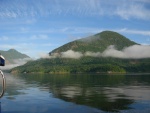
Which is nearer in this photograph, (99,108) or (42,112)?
(42,112)

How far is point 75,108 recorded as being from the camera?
32781 millimetres

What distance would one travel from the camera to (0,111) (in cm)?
2950

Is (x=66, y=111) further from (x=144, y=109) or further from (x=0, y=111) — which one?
(x=144, y=109)

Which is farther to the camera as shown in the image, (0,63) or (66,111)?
(66,111)

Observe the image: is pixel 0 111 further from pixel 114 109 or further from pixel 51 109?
pixel 114 109

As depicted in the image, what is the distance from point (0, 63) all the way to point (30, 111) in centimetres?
884

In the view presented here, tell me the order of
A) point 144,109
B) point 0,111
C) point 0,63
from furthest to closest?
point 144,109
point 0,111
point 0,63

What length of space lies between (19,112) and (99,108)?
1004cm

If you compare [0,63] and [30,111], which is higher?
[0,63]

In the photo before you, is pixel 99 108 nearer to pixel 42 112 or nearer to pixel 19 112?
pixel 42 112

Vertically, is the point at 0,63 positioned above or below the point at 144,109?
above

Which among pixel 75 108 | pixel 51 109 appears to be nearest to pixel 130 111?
pixel 75 108

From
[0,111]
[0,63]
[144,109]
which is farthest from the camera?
[144,109]

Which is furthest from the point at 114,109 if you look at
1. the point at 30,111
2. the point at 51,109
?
the point at 30,111
